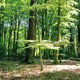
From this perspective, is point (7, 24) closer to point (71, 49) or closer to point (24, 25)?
point (24, 25)

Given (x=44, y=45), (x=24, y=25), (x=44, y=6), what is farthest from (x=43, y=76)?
(x=24, y=25)

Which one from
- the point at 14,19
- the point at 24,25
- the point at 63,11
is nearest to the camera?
the point at 63,11

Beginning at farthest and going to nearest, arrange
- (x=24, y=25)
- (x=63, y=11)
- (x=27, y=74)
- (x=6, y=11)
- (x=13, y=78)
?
(x=24, y=25)
(x=6, y=11)
(x=63, y=11)
(x=27, y=74)
(x=13, y=78)

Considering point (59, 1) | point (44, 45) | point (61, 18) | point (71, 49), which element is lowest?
point (71, 49)

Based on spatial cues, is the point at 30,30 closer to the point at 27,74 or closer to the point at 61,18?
the point at 61,18

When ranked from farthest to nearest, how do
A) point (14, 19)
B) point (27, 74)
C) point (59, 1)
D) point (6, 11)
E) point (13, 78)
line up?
point (14, 19), point (6, 11), point (59, 1), point (27, 74), point (13, 78)

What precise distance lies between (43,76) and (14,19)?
2993 cm

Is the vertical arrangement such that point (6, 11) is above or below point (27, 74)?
above

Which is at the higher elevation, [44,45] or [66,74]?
[44,45]

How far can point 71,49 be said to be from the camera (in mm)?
44062

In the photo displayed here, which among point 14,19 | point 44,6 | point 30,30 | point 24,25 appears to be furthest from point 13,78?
point 24,25

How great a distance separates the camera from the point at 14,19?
143 ft

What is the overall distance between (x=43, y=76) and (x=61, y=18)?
30.8ft

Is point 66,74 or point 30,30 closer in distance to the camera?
point 66,74
